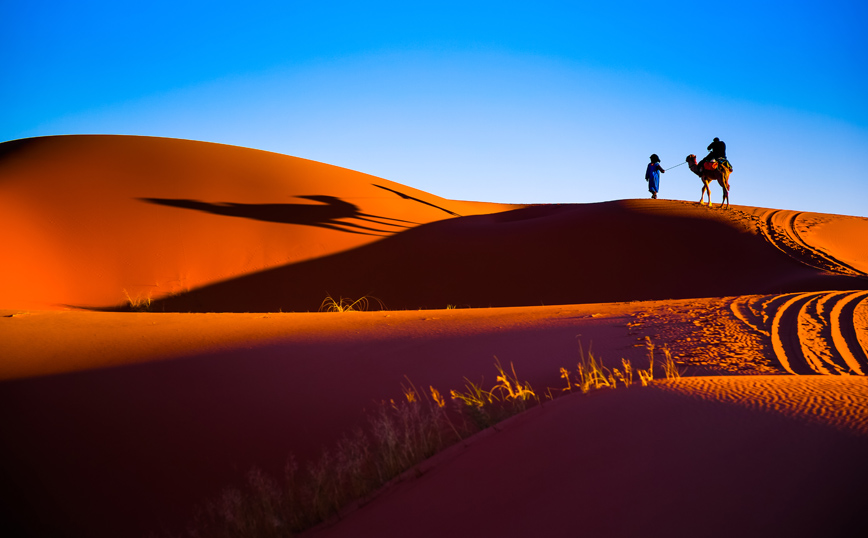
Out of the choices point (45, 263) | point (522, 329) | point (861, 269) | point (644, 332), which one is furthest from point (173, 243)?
point (861, 269)

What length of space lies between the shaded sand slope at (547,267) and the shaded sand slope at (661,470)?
576 inches

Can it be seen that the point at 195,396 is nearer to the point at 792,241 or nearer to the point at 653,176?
the point at 792,241

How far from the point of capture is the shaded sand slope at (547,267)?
19.2 m

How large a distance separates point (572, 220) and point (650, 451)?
22.6 m

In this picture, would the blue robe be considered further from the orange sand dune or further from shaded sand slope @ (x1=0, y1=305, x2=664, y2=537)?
shaded sand slope @ (x1=0, y1=305, x2=664, y2=537)

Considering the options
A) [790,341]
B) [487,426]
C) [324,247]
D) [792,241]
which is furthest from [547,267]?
[487,426]

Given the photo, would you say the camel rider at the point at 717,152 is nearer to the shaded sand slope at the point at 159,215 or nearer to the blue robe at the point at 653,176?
the blue robe at the point at 653,176

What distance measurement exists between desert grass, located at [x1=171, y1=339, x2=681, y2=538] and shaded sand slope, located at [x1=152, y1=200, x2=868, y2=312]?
46.2ft

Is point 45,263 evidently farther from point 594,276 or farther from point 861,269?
point 861,269

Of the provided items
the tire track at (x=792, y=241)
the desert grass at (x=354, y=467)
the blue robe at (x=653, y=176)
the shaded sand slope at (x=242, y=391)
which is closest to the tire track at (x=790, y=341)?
the shaded sand slope at (x=242, y=391)

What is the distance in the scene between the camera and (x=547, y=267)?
21922mm

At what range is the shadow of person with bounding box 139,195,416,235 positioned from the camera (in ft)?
83.0

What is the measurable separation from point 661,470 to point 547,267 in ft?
63.2

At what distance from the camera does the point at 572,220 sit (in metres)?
25.1
